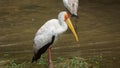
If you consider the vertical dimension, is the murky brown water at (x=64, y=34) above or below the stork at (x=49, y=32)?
below

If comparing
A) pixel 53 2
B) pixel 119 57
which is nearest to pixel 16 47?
pixel 119 57

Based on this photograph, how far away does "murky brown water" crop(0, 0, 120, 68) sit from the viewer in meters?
7.75

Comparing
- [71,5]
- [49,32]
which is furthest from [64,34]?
[49,32]

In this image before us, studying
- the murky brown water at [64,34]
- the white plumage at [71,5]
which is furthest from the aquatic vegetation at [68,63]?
the white plumage at [71,5]

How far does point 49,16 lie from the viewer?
11938 millimetres

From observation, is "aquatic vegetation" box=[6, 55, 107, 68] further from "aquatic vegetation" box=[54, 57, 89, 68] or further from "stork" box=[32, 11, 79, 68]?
"stork" box=[32, 11, 79, 68]

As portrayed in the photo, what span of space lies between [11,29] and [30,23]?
2.87 ft

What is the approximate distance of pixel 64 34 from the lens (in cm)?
962

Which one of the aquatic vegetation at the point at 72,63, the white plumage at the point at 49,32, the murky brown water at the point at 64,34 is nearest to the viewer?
the white plumage at the point at 49,32

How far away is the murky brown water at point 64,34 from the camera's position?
7.75 m

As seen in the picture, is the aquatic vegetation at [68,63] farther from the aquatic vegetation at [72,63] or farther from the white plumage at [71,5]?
the white plumage at [71,5]

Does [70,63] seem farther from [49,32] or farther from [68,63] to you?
[49,32]

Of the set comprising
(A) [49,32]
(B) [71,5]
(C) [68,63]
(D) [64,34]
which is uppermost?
(A) [49,32]

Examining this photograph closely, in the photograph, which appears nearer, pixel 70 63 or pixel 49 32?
pixel 49 32
